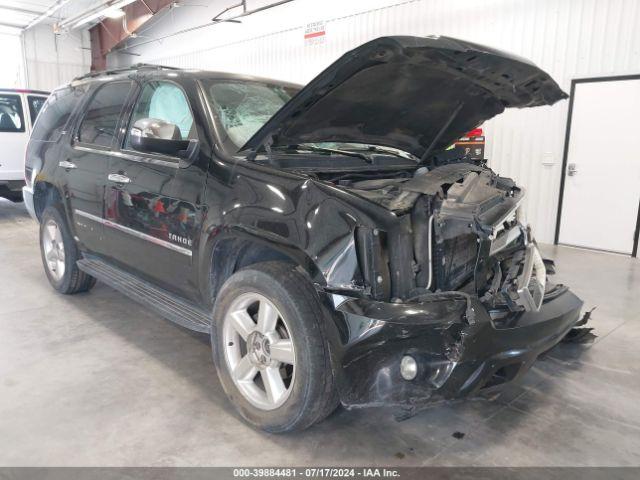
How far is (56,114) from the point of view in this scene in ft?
13.9

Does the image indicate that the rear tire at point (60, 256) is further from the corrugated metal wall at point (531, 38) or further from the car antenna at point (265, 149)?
the corrugated metal wall at point (531, 38)

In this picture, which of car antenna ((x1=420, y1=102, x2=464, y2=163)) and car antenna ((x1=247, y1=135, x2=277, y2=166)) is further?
car antenna ((x1=420, y1=102, x2=464, y2=163))

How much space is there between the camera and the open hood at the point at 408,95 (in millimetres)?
2031

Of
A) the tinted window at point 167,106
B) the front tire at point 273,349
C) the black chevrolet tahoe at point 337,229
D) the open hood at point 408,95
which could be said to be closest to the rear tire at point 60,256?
the black chevrolet tahoe at point 337,229

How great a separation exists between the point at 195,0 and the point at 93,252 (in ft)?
35.3

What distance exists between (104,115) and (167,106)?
78 cm

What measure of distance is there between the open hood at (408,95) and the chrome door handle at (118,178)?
106 centimetres

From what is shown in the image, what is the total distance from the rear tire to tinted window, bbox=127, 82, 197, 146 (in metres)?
1.40

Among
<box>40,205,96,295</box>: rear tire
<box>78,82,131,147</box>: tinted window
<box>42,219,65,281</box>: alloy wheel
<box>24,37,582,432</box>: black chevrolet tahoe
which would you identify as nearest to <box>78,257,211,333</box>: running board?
<box>24,37,582,432</box>: black chevrolet tahoe

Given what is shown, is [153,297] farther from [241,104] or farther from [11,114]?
[11,114]

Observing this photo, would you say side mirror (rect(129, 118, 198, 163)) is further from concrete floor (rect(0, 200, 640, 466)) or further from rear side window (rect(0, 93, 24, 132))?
rear side window (rect(0, 93, 24, 132))

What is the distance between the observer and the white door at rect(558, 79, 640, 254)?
6.22m

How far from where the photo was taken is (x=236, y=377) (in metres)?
2.44

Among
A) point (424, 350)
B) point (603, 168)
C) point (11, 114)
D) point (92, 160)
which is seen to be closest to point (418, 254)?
point (424, 350)
